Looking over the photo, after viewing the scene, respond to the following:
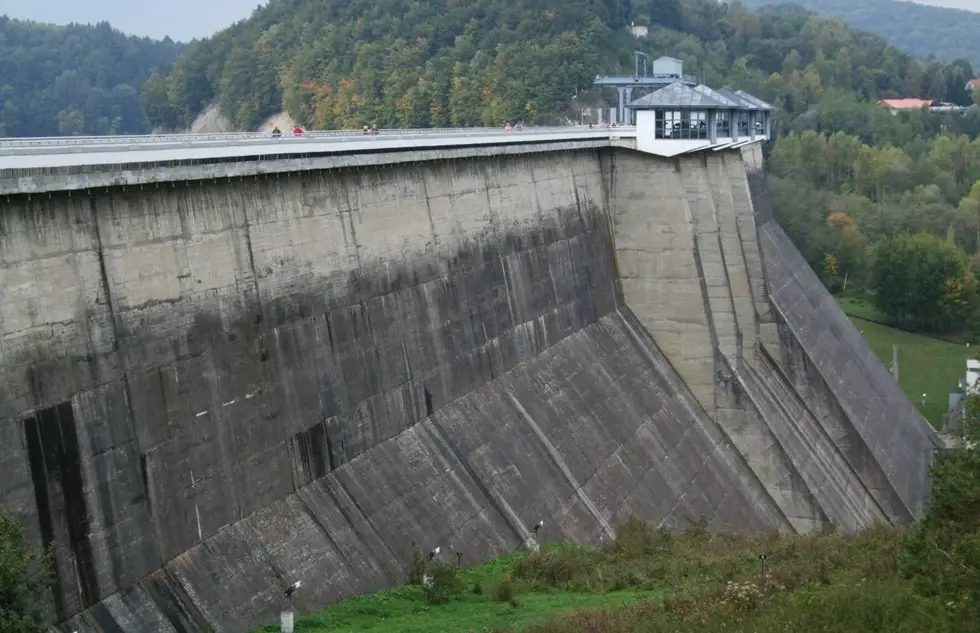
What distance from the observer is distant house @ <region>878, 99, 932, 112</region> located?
123 meters

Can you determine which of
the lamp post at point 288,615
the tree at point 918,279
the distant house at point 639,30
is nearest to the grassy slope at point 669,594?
the lamp post at point 288,615

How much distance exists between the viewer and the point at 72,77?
150 metres

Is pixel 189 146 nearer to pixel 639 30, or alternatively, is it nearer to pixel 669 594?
pixel 669 594

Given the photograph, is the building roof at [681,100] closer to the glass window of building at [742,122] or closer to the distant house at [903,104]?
the glass window of building at [742,122]

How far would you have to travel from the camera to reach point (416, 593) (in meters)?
17.5

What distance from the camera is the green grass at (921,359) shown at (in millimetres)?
56625

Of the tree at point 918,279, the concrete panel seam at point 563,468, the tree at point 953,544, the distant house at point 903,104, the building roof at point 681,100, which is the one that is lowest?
the tree at point 918,279

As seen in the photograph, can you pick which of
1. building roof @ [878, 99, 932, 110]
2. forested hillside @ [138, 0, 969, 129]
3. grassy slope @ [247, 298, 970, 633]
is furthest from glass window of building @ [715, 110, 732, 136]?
building roof @ [878, 99, 932, 110]

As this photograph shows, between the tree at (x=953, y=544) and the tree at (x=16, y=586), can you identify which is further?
the tree at (x=953, y=544)

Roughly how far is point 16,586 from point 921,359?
194 feet

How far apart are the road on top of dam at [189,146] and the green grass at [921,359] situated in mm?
35512

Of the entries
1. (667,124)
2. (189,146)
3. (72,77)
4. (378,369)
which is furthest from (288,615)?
(72,77)

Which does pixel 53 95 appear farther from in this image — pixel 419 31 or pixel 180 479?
pixel 180 479

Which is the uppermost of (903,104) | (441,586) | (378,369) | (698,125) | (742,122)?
(698,125)
